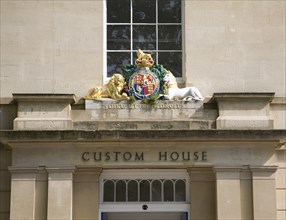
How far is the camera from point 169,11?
56.9 feet

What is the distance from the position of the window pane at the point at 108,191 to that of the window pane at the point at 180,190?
148 cm

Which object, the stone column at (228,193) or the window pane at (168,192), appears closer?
the stone column at (228,193)

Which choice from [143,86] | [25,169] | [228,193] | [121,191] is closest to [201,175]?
[228,193]

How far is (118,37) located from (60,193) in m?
4.17

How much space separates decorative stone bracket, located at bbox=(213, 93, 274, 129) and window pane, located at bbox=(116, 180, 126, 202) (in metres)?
2.59

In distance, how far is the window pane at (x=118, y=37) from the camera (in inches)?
675

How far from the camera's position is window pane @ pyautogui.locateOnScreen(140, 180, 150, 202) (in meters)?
16.2

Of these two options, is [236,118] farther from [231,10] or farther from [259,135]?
[231,10]

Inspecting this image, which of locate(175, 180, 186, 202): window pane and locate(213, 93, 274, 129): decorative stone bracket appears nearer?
locate(213, 93, 274, 129): decorative stone bracket

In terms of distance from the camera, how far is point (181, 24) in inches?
677

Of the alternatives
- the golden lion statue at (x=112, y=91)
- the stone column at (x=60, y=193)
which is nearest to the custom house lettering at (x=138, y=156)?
the stone column at (x=60, y=193)

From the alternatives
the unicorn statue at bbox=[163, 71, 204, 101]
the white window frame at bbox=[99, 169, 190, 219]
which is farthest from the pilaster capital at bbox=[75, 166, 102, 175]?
the unicorn statue at bbox=[163, 71, 204, 101]

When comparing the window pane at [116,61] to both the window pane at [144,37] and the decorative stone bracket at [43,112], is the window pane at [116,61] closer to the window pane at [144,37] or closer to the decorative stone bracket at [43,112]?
the window pane at [144,37]

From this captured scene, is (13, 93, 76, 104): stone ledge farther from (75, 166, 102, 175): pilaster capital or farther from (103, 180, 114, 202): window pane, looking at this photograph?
(103, 180, 114, 202): window pane
